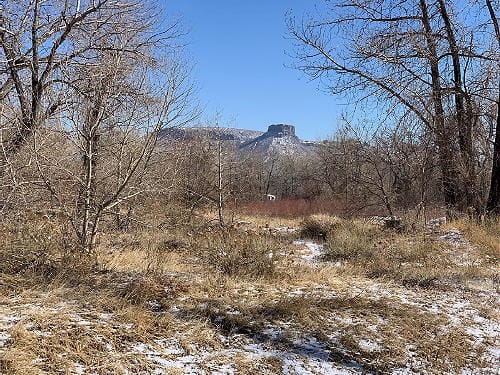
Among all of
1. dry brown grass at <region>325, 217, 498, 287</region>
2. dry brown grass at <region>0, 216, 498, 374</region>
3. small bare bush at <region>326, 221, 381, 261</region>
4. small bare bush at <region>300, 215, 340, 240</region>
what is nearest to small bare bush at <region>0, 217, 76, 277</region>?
dry brown grass at <region>0, 216, 498, 374</region>

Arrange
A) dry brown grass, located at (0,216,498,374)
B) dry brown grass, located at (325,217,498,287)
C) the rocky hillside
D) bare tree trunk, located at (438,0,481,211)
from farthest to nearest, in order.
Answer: bare tree trunk, located at (438,0,481,211)
the rocky hillside
dry brown grass, located at (325,217,498,287)
dry brown grass, located at (0,216,498,374)

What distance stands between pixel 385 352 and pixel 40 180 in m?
4.74

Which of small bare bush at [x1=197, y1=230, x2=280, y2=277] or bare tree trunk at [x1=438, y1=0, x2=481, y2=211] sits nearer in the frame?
small bare bush at [x1=197, y1=230, x2=280, y2=277]

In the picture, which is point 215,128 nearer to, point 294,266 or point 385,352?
point 294,266

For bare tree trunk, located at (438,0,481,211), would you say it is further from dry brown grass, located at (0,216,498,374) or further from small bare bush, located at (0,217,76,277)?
small bare bush, located at (0,217,76,277)

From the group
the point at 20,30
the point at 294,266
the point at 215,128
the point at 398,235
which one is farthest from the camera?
the point at 215,128

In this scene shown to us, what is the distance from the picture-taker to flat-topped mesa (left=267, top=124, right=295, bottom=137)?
128163mm

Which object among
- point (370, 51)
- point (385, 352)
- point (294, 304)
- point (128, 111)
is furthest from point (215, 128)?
point (385, 352)

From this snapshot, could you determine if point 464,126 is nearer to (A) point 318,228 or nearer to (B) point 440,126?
(B) point 440,126

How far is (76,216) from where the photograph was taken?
565 centimetres

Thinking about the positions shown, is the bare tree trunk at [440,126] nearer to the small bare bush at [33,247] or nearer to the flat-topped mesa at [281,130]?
the small bare bush at [33,247]

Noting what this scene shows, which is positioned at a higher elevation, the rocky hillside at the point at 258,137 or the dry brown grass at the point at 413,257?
the rocky hillside at the point at 258,137

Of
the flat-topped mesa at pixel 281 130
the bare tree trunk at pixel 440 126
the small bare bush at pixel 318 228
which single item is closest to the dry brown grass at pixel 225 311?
the small bare bush at pixel 318 228

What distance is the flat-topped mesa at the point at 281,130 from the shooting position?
420 feet
